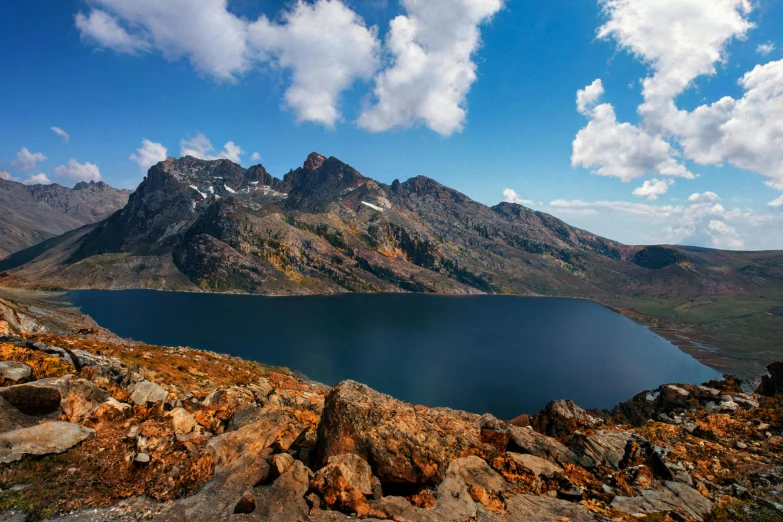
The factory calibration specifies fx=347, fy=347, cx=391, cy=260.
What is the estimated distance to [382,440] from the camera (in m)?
15.8

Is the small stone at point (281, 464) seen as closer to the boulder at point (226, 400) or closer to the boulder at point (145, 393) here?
the boulder at point (226, 400)

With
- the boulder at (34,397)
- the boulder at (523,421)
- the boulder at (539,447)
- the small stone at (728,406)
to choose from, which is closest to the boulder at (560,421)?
the boulder at (523,421)

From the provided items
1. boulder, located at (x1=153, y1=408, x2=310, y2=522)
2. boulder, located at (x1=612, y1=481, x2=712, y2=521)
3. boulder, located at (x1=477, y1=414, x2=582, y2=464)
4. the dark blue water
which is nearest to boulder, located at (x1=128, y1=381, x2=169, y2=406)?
boulder, located at (x1=153, y1=408, x2=310, y2=522)

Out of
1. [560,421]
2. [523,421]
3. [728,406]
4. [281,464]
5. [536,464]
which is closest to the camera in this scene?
[281,464]

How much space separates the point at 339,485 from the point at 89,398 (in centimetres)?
1304

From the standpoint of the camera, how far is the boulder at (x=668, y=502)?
52.8 ft

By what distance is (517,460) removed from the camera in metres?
18.5

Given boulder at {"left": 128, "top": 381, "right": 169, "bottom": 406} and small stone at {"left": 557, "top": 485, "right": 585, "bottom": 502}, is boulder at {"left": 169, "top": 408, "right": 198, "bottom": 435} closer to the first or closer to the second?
boulder at {"left": 128, "top": 381, "right": 169, "bottom": 406}

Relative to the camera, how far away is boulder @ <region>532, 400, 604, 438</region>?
2952 centimetres

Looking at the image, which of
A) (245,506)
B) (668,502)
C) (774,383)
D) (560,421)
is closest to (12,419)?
(245,506)

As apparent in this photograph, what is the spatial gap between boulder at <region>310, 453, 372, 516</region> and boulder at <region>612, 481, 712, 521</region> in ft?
38.6

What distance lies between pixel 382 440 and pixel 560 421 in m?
22.0

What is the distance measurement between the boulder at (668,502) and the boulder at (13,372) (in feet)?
91.9

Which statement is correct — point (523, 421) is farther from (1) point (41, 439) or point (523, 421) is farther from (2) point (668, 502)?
(1) point (41, 439)
